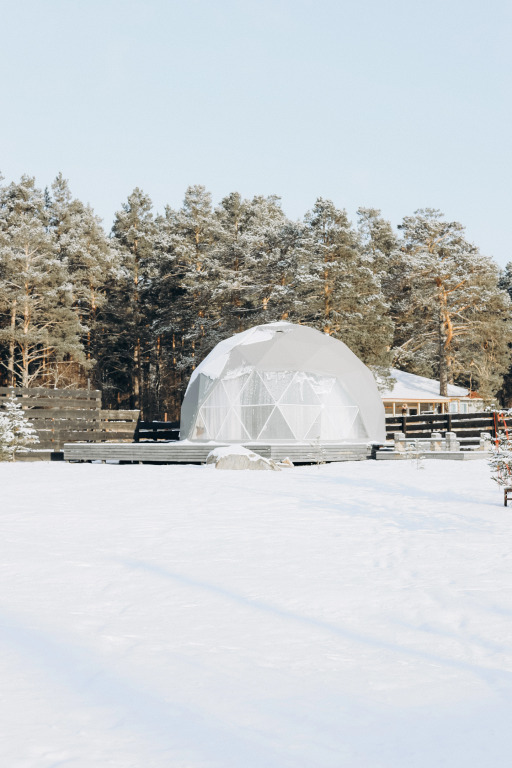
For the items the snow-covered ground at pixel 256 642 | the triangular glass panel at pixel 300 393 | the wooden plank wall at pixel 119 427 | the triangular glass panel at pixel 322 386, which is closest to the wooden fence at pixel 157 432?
the wooden plank wall at pixel 119 427

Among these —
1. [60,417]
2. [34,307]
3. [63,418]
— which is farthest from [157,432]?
[34,307]

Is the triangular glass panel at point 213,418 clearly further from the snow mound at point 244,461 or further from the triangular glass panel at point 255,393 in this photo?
the snow mound at point 244,461

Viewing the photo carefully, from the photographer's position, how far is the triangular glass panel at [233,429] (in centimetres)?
2035

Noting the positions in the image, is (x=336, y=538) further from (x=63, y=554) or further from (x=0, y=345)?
(x=0, y=345)

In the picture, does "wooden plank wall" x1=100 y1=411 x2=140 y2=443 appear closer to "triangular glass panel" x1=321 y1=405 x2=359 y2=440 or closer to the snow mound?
"triangular glass panel" x1=321 y1=405 x2=359 y2=440

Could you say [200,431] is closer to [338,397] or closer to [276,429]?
[276,429]

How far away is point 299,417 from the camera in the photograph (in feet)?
66.3

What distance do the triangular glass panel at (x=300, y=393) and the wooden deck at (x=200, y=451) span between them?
1606mm

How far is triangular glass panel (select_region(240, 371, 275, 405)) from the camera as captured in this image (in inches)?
797

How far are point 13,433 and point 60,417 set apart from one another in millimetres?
3012

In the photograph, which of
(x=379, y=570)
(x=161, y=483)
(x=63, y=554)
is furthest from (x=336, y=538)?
(x=161, y=483)

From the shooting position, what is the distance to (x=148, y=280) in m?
48.2

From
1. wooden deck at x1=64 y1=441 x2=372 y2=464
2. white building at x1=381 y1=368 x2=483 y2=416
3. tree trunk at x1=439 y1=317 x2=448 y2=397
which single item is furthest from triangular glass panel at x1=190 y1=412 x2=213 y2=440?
tree trunk at x1=439 y1=317 x2=448 y2=397

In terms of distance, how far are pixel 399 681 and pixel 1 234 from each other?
135ft
